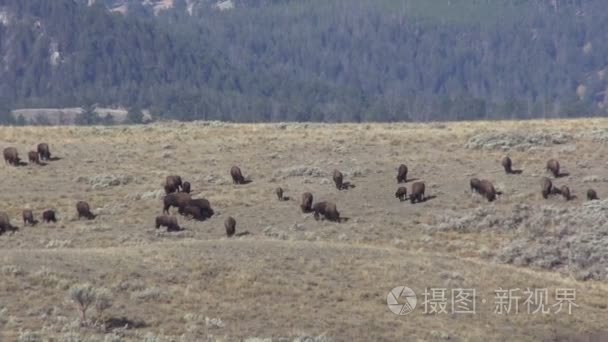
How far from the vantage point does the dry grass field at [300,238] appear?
1110 inches

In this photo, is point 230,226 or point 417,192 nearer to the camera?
→ point 230,226

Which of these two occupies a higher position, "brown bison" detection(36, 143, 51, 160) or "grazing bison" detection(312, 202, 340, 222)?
"brown bison" detection(36, 143, 51, 160)

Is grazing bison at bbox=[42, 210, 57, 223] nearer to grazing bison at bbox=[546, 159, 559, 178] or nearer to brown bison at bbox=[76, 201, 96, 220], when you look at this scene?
brown bison at bbox=[76, 201, 96, 220]

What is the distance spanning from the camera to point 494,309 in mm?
30797

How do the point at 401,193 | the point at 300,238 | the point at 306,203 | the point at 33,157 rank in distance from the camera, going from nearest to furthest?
the point at 300,238 → the point at 306,203 → the point at 401,193 → the point at 33,157

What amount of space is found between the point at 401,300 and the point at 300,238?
9908 mm

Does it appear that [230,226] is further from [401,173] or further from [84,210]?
[401,173]

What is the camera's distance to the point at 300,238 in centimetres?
4016

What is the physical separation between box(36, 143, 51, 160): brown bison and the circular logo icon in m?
28.2

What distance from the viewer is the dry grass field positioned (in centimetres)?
2819

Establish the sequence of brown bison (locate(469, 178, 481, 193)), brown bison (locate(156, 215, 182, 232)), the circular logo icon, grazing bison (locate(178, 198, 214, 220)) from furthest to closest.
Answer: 1. brown bison (locate(469, 178, 481, 193))
2. grazing bison (locate(178, 198, 214, 220))
3. brown bison (locate(156, 215, 182, 232))
4. the circular logo icon

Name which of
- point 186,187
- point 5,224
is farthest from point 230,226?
point 5,224

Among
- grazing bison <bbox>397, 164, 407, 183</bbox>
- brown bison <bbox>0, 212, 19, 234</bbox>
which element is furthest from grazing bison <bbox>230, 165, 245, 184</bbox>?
brown bison <bbox>0, 212, 19, 234</bbox>

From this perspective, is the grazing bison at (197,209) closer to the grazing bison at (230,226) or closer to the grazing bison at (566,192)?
the grazing bison at (230,226)
